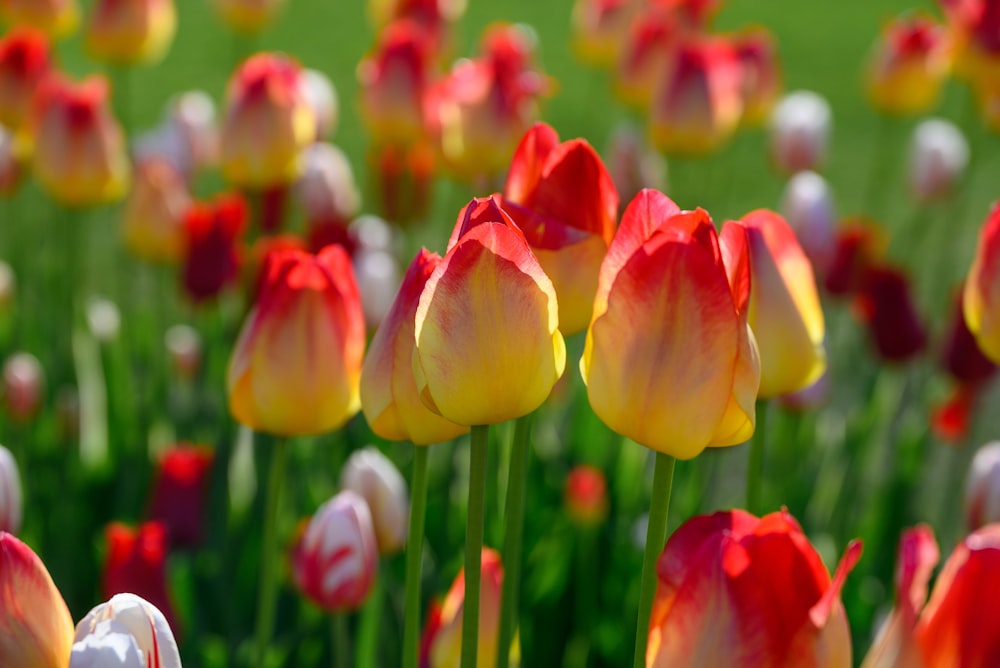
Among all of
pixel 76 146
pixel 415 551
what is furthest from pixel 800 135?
pixel 415 551

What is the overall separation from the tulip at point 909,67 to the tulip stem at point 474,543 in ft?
5.35

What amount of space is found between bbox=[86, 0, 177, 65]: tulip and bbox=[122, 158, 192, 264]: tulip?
260 millimetres

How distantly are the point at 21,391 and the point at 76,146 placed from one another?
295mm

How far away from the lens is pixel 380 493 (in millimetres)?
1031

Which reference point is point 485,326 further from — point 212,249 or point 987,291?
point 212,249

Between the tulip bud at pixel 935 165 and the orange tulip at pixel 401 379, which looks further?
the tulip bud at pixel 935 165

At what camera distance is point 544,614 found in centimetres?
127

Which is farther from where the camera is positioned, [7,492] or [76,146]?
[76,146]

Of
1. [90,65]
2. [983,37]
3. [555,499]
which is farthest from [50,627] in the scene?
[90,65]

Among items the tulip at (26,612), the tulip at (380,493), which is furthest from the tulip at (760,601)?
the tulip at (380,493)

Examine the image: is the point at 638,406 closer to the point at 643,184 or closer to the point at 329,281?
the point at 329,281

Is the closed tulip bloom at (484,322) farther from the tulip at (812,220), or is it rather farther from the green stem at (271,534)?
the tulip at (812,220)

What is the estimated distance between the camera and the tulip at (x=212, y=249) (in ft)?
5.00

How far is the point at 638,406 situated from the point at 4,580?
0.27 m
